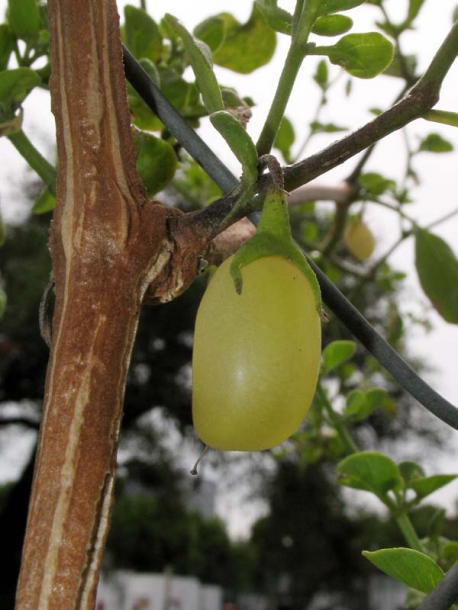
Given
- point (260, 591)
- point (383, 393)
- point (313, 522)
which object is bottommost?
point (260, 591)

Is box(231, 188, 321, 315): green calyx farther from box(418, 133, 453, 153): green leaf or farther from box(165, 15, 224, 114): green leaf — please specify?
box(418, 133, 453, 153): green leaf

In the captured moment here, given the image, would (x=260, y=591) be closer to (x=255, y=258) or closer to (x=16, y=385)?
(x=16, y=385)

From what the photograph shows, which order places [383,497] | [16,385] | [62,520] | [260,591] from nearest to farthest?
A: [62,520], [383,497], [16,385], [260,591]

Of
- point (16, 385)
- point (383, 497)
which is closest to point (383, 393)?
point (383, 497)

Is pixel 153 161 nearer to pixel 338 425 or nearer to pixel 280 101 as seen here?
pixel 280 101

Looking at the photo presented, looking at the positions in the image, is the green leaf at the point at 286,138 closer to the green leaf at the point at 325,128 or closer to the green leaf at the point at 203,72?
the green leaf at the point at 325,128

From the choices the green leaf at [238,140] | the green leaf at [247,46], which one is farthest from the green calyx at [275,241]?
the green leaf at [247,46]

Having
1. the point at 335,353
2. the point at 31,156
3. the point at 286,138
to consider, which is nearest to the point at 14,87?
the point at 31,156
